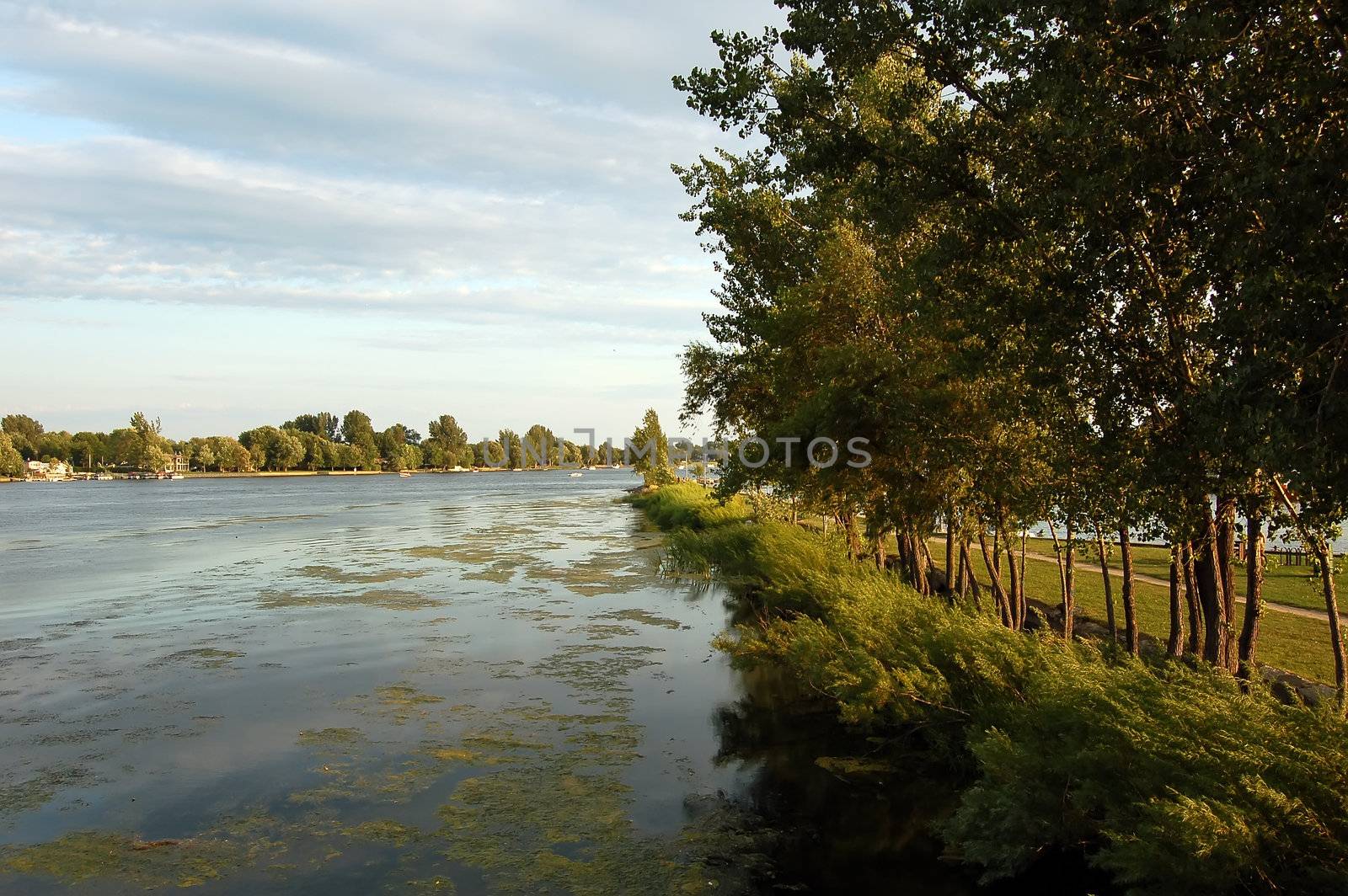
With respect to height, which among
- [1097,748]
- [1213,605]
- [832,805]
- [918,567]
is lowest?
[832,805]

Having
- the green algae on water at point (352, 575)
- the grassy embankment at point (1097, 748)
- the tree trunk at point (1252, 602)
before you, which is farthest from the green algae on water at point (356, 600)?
the tree trunk at point (1252, 602)

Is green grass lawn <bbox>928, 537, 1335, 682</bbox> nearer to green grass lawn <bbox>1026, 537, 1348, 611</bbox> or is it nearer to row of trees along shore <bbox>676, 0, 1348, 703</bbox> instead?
green grass lawn <bbox>1026, 537, 1348, 611</bbox>

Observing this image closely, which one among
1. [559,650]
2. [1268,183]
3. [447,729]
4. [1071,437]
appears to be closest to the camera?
[1268,183]

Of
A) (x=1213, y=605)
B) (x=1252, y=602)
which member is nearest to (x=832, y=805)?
(x=1213, y=605)

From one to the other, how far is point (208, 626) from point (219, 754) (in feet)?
33.5

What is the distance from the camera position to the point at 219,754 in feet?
40.0

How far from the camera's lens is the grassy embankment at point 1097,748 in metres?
6.05

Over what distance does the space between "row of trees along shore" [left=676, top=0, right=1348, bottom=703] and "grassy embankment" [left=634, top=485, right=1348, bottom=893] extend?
1.37 m

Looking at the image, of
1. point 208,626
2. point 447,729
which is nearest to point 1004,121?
point 447,729

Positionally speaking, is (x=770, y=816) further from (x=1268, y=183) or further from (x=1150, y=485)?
(x=1268, y=183)

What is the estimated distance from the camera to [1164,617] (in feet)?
54.8

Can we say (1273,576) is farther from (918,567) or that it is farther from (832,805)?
(832,805)

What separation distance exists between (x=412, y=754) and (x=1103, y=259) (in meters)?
9.91

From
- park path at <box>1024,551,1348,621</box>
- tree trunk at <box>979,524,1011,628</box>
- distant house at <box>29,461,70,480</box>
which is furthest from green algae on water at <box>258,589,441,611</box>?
distant house at <box>29,461,70,480</box>
